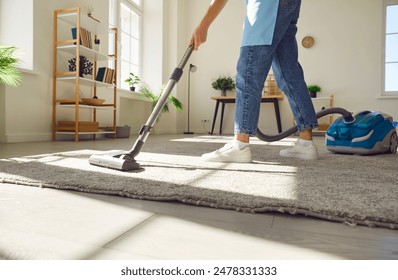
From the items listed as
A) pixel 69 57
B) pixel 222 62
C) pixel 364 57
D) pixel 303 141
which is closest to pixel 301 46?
pixel 364 57

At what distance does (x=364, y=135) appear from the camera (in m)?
1.74

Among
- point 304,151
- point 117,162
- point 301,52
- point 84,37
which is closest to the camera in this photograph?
point 117,162

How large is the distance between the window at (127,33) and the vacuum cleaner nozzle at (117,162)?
3447 mm

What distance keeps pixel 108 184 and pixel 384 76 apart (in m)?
5.15

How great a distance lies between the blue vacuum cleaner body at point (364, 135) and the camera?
174 centimetres

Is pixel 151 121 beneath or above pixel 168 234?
above

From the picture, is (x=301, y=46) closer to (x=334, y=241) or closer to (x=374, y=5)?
(x=374, y=5)

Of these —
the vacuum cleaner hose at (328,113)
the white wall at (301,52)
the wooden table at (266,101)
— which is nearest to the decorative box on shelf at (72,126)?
the white wall at (301,52)

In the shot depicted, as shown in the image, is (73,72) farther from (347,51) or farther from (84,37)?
(347,51)

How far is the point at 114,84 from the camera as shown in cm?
353

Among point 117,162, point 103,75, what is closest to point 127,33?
point 103,75

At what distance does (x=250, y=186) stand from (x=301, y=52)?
4840 millimetres

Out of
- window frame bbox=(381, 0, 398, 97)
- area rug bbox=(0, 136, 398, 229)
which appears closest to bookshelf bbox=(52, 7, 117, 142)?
area rug bbox=(0, 136, 398, 229)

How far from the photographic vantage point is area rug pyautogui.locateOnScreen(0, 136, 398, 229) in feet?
2.02
